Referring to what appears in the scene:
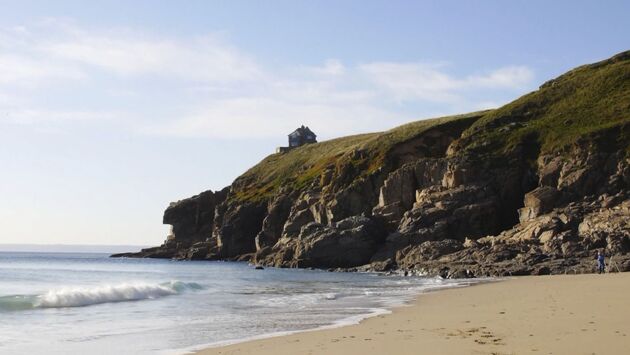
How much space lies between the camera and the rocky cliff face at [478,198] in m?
60.2

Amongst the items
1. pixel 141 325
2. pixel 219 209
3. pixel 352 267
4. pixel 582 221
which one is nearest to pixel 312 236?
pixel 352 267

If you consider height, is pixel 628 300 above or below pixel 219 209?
below

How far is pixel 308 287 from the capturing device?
4756 centimetres

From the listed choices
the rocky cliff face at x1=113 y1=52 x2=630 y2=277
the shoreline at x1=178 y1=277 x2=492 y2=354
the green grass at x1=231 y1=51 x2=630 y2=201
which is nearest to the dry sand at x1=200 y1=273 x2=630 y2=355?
the shoreline at x1=178 y1=277 x2=492 y2=354

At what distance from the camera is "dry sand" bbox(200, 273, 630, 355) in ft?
50.6

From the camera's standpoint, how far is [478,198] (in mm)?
75938

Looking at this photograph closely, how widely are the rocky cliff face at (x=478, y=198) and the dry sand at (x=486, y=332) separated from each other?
2595 centimetres

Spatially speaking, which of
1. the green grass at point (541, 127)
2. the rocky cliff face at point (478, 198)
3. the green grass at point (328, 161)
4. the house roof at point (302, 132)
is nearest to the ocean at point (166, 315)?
the rocky cliff face at point (478, 198)

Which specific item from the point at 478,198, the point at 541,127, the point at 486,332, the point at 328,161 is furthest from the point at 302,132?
the point at 486,332

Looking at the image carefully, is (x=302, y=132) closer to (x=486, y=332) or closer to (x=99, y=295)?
(x=99, y=295)

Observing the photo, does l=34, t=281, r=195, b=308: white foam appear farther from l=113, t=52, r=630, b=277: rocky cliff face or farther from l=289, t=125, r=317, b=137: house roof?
l=289, t=125, r=317, b=137: house roof

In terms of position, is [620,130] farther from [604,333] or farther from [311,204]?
[604,333]

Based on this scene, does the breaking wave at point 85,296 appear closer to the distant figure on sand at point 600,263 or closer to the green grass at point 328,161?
the distant figure on sand at point 600,263

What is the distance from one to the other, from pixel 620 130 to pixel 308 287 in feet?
A: 149
